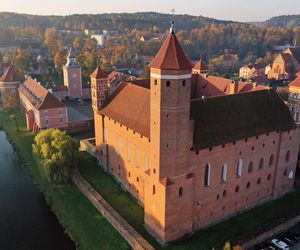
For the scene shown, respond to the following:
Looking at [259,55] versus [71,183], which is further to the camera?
[259,55]

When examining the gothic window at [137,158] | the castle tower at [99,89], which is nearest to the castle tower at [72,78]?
the castle tower at [99,89]

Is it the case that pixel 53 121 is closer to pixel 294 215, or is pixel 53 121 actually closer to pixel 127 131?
pixel 127 131

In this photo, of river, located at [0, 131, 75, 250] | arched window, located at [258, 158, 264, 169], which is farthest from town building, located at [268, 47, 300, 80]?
river, located at [0, 131, 75, 250]

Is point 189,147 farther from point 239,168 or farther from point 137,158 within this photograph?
point 137,158

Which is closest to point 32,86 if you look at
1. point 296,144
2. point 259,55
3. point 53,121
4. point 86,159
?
point 53,121

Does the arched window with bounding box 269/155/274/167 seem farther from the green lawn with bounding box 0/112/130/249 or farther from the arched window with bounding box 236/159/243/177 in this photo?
the green lawn with bounding box 0/112/130/249
